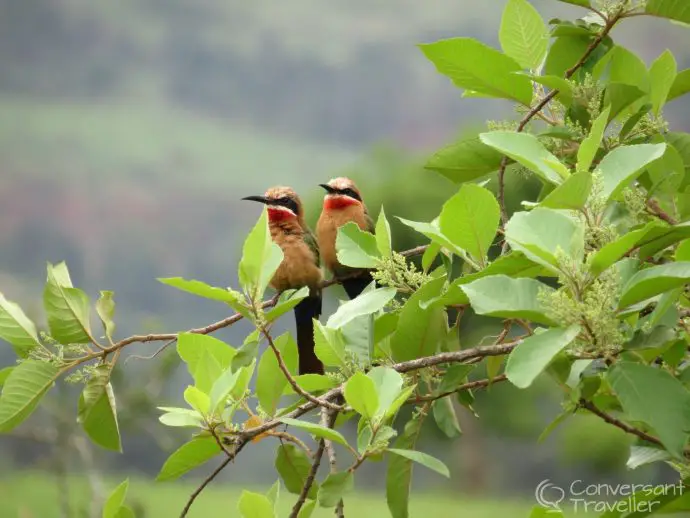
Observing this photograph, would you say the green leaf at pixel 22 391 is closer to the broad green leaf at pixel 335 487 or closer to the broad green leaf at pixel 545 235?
the broad green leaf at pixel 335 487

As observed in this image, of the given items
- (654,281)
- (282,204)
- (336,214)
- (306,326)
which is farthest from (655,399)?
(336,214)

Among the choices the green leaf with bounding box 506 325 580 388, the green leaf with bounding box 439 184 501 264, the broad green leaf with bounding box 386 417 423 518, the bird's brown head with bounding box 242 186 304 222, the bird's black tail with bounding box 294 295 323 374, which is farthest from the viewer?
the bird's brown head with bounding box 242 186 304 222

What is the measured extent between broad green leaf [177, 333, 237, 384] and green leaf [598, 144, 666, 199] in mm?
232

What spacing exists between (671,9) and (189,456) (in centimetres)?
40

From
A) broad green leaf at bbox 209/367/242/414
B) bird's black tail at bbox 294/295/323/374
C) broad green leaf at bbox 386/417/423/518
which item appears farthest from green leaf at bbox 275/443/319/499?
bird's black tail at bbox 294/295/323/374

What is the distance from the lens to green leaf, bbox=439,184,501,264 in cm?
48

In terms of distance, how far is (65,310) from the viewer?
2.00ft

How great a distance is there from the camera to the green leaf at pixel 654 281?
0.38 meters

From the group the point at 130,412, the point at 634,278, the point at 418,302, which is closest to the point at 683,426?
the point at 634,278

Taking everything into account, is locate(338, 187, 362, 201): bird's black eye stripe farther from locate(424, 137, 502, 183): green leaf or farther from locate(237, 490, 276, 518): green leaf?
locate(237, 490, 276, 518): green leaf

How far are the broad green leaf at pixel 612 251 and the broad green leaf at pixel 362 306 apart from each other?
13 centimetres

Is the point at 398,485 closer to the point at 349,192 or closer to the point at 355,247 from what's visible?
the point at 355,247

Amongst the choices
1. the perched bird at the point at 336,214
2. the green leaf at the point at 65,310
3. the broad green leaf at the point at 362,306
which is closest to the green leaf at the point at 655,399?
the broad green leaf at the point at 362,306

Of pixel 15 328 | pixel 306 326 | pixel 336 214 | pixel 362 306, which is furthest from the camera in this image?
pixel 336 214
